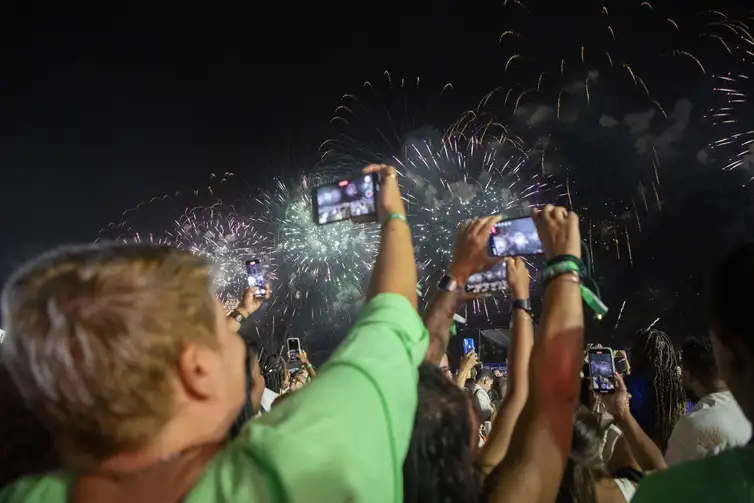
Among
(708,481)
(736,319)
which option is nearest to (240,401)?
(708,481)

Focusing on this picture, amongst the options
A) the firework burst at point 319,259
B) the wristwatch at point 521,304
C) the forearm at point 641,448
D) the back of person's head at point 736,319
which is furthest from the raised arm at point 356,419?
the firework burst at point 319,259

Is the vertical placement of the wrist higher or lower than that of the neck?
higher

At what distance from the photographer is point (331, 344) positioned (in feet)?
124

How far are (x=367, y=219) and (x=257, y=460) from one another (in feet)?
5.29

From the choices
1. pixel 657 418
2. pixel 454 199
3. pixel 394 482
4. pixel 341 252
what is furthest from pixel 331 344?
pixel 394 482

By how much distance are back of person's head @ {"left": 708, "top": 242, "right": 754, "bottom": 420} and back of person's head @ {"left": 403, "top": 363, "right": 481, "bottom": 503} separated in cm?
67

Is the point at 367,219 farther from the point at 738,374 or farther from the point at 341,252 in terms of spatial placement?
the point at 341,252

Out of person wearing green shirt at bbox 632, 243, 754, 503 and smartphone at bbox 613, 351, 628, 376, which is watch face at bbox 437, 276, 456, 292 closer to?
person wearing green shirt at bbox 632, 243, 754, 503

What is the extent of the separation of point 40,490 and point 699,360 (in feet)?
9.99

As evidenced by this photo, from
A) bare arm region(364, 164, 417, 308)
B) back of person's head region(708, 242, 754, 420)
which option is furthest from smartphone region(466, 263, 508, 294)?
back of person's head region(708, 242, 754, 420)

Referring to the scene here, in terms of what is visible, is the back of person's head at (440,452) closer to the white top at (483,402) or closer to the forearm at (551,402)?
the forearm at (551,402)

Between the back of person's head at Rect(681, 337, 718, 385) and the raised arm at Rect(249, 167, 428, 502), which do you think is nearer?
the raised arm at Rect(249, 167, 428, 502)

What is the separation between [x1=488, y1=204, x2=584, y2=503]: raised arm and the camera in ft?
4.87

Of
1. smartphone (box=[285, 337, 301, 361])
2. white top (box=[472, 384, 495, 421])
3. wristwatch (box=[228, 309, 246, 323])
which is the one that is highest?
wristwatch (box=[228, 309, 246, 323])
